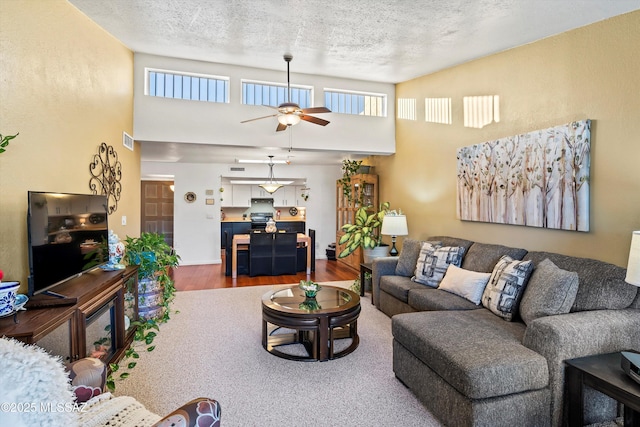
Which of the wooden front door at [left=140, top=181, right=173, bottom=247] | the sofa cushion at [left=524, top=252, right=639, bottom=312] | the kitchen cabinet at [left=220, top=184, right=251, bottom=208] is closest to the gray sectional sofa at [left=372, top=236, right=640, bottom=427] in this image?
the sofa cushion at [left=524, top=252, right=639, bottom=312]

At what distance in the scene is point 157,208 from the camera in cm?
881

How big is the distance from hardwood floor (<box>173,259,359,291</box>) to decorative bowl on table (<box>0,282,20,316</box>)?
3.64m

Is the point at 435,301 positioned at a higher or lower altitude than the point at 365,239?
lower

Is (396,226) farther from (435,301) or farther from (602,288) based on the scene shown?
(602,288)

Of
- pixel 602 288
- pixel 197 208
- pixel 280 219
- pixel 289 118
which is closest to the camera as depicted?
pixel 602 288

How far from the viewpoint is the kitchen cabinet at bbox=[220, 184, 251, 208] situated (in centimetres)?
877

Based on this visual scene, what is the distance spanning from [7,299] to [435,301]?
3111 mm

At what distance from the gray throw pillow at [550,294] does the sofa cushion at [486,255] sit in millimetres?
726

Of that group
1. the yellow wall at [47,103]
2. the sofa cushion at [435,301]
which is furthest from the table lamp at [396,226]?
the yellow wall at [47,103]

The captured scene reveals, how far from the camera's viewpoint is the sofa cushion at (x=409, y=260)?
4.17m

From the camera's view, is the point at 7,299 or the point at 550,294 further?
the point at 550,294

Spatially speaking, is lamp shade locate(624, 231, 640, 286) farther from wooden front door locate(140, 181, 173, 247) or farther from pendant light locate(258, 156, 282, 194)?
wooden front door locate(140, 181, 173, 247)

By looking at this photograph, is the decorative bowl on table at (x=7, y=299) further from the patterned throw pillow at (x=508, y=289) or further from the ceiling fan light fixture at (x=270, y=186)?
the ceiling fan light fixture at (x=270, y=186)

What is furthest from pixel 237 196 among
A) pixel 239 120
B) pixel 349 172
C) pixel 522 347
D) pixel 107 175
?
pixel 522 347
